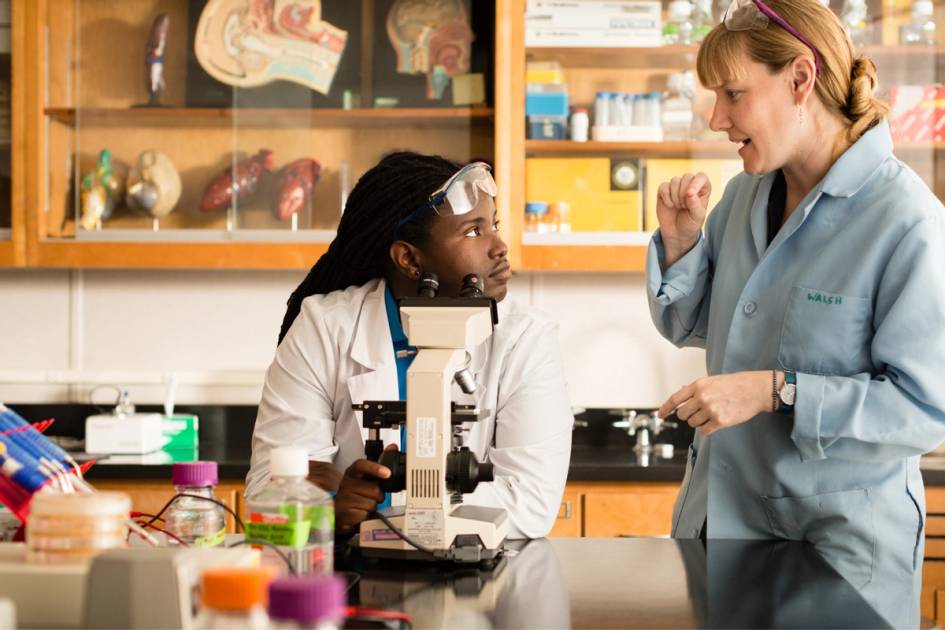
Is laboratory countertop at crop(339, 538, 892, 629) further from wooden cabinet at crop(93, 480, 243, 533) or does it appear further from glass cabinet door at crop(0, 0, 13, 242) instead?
glass cabinet door at crop(0, 0, 13, 242)

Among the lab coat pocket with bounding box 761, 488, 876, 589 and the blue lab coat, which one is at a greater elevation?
the blue lab coat

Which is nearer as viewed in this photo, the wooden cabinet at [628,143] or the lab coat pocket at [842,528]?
the lab coat pocket at [842,528]

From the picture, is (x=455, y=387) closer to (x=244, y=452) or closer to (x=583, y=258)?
(x=583, y=258)

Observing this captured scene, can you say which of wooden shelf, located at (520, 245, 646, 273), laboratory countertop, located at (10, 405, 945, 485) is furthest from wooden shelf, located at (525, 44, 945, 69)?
laboratory countertop, located at (10, 405, 945, 485)

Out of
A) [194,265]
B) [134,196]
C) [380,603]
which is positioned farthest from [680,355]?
[380,603]

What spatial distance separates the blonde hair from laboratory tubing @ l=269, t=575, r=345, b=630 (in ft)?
3.91

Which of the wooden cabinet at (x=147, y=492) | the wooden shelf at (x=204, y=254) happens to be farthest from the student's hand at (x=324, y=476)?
the wooden shelf at (x=204, y=254)

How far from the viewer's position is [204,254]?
118 inches

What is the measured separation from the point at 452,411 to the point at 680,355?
2.02m

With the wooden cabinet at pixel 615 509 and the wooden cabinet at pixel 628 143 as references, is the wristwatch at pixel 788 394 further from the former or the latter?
the wooden cabinet at pixel 628 143

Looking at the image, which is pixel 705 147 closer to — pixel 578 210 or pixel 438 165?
pixel 578 210

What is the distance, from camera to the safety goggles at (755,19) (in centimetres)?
160

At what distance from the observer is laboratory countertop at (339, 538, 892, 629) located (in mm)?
1123

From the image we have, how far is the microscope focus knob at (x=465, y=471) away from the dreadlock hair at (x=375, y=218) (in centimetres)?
64
